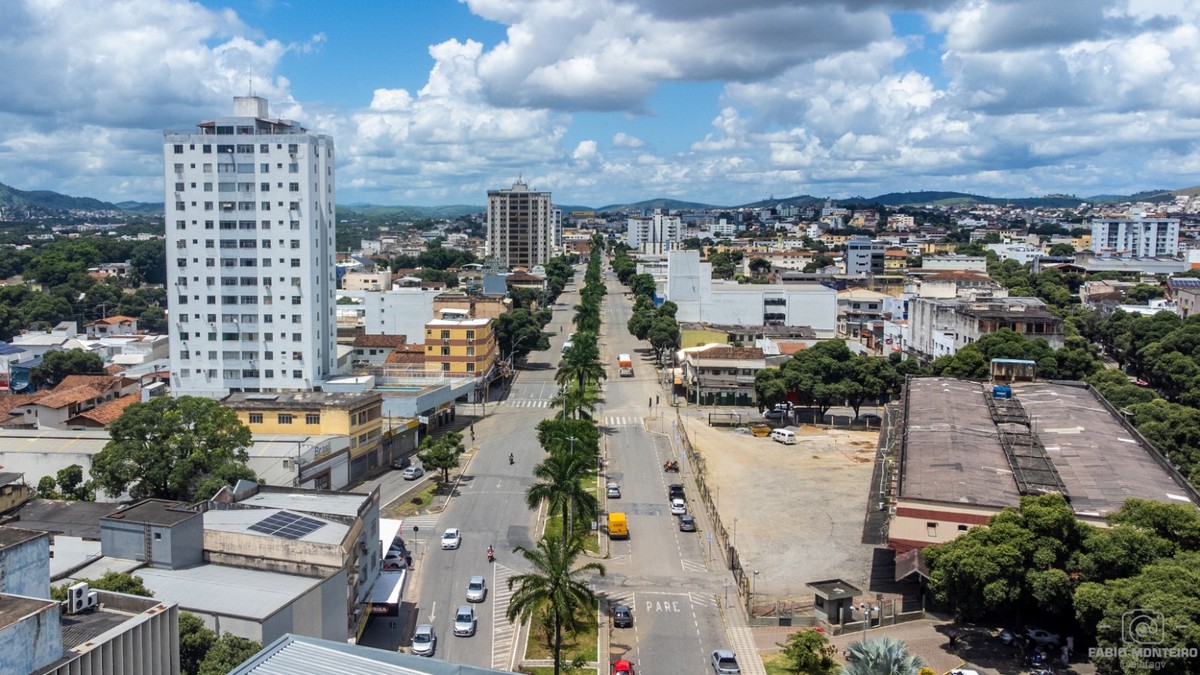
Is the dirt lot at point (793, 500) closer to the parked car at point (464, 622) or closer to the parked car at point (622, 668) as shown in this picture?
the parked car at point (622, 668)

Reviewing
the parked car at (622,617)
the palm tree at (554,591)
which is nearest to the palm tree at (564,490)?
the parked car at (622,617)

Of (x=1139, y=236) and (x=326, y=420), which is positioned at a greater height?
(x=1139, y=236)

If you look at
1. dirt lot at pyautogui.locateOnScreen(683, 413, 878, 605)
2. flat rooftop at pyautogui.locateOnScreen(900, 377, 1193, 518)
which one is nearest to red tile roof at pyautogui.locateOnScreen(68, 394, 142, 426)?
dirt lot at pyautogui.locateOnScreen(683, 413, 878, 605)

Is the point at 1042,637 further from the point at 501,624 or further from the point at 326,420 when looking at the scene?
the point at 326,420

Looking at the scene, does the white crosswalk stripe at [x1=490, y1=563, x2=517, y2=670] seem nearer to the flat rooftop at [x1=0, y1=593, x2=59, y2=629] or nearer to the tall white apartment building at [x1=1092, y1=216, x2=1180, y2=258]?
the flat rooftop at [x1=0, y1=593, x2=59, y2=629]

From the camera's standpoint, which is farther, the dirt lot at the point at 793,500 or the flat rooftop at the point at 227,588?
the dirt lot at the point at 793,500

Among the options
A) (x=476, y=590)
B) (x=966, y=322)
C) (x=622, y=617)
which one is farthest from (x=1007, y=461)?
(x=966, y=322)
